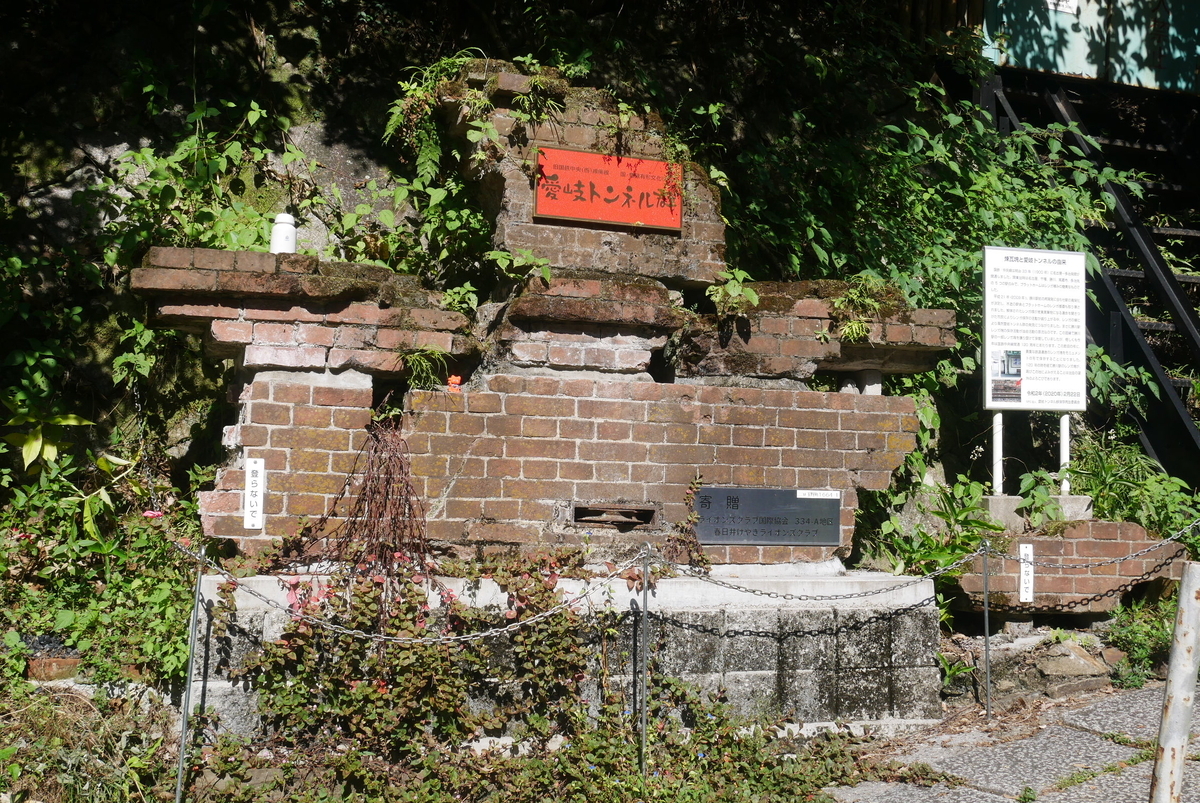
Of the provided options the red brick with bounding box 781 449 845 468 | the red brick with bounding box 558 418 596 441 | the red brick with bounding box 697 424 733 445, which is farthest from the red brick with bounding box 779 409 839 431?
the red brick with bounding box 558 418 596 441

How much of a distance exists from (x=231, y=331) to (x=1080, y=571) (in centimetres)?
502

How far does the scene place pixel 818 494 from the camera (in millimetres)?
5094

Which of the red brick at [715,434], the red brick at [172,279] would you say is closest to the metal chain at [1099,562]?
the red brick at [715,434]

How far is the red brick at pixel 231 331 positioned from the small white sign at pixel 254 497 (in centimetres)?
55

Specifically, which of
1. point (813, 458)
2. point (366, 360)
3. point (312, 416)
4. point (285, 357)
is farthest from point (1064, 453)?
point (285, 357)

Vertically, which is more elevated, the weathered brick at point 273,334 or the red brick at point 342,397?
the weathered brick at point 273,334

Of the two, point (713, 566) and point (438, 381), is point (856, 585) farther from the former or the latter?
point (438, 381)

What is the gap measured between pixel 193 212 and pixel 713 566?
363 centimetres

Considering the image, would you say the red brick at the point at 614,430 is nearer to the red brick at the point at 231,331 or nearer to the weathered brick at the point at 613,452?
the weathered brick at the point at 613,452

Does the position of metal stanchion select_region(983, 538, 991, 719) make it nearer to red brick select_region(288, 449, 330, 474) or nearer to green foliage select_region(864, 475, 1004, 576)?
green foliage select_region(864, 475, 1004, 576)

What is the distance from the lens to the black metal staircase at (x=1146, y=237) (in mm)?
7203

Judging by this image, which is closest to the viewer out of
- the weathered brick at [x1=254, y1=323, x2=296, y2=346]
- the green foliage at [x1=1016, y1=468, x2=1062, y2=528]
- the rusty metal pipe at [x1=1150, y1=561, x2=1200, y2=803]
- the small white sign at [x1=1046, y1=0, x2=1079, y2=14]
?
the rusty metal pipe at [x1=1150, y1=561, x2=1200, y2=803]

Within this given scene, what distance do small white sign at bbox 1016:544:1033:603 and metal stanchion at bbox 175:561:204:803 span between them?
449cm

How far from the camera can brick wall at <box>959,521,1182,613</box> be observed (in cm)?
578
